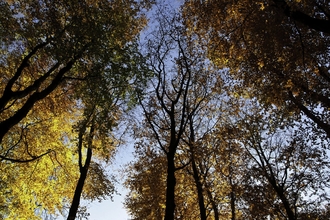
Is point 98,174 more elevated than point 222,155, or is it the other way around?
point 222,155

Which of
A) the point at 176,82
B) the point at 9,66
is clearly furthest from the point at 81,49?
the point at 176,82

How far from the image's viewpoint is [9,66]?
43.3 feet

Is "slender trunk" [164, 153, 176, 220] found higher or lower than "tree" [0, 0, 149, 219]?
lower

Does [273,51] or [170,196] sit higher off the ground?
[273,51]

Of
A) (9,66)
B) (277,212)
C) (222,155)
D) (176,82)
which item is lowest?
(277,212)

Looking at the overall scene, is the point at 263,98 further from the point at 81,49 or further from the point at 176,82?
the point at 81,49

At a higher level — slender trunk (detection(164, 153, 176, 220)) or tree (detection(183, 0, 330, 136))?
tree (detection(183, 0, 330, 136))

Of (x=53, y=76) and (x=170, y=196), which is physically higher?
(x=53, y=76)

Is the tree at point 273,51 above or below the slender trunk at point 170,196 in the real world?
above

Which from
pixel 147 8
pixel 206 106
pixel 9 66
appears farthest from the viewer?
pixel 206 106

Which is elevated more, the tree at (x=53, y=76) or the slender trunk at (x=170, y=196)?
the tree at (x=53, y=76)

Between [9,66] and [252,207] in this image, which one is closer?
[9,66]

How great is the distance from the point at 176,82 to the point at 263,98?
7499mm

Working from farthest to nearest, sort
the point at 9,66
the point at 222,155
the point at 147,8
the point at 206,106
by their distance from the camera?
the point at 222,155 < the point at 206,106 < the point at 147,8 < the point at 9,66
